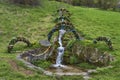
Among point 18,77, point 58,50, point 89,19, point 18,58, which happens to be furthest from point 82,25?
point 18,77

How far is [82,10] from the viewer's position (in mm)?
47375

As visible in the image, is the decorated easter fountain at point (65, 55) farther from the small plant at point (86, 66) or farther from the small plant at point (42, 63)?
the small plant at point (86, 66)

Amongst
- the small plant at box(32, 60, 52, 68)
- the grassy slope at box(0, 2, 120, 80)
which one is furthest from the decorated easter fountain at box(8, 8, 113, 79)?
the grassy slope at box(0, 2, 120, 80)

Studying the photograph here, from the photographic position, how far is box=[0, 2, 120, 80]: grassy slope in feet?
89.6

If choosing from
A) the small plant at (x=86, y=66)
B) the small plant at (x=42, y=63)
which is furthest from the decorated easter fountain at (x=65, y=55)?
the small plant at (x=86, y=66)

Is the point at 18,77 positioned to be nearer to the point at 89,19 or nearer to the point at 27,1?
the point at 89,19

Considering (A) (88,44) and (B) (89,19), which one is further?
(B) (89,19)

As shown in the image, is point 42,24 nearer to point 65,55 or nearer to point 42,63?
point 65,55

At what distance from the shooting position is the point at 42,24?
1569 inches

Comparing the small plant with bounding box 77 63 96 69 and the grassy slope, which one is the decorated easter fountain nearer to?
the small plant with bounding box 77 63 96 69

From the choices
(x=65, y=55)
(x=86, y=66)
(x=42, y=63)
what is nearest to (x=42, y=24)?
(x=65, y=55)

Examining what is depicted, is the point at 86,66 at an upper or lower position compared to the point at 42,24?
lower

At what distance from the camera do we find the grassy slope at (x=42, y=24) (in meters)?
27.3

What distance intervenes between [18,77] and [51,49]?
240 inches
